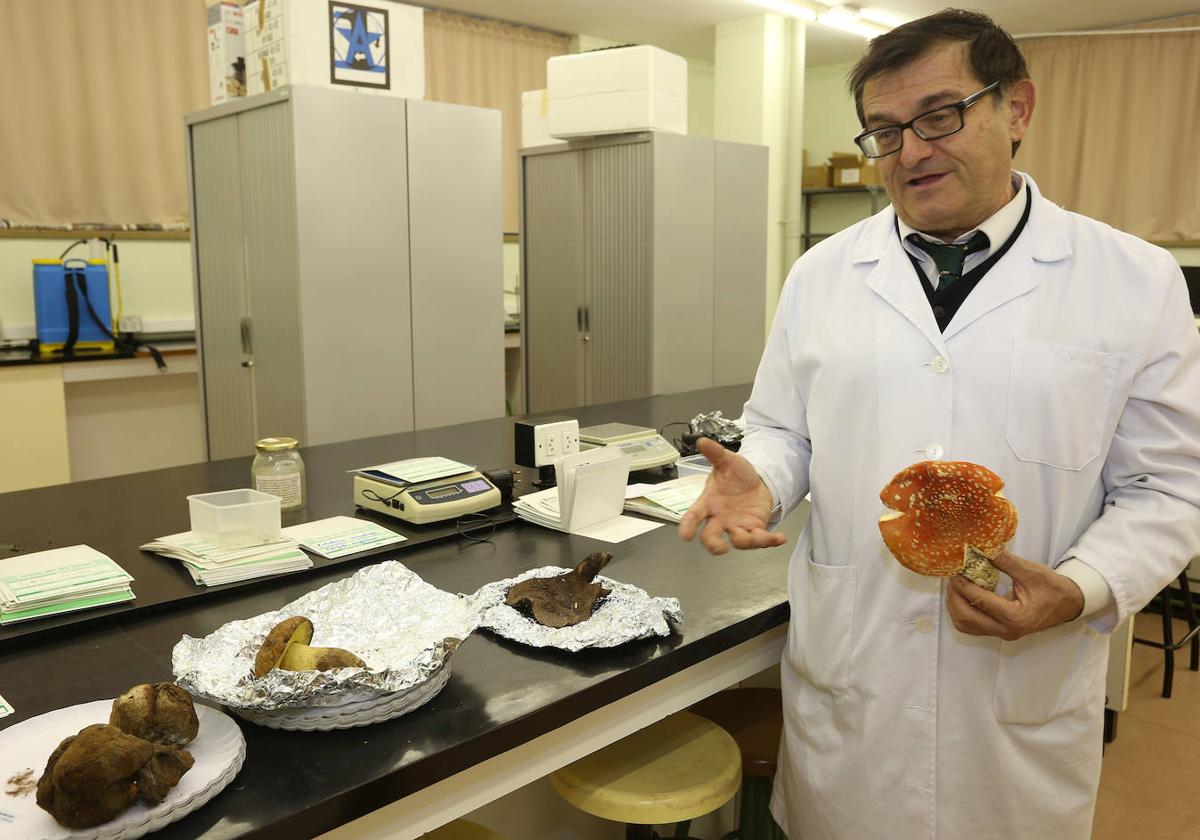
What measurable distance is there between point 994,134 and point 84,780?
128 cm

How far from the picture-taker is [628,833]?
1.66 m

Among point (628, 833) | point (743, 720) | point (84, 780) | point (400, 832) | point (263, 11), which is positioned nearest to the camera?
point (84, 780)

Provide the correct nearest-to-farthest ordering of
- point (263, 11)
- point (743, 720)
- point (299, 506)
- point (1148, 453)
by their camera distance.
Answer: point (1148, 453) → point (743, 720) → point (299, 506) → point (263, 11)

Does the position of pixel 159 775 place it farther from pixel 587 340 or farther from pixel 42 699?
pixel 587 340

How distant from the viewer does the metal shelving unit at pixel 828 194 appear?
731cm

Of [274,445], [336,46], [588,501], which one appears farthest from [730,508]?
[336,46]

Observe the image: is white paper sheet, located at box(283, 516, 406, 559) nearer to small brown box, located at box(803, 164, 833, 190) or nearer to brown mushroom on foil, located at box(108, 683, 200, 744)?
brown mushroom on foil, located at box(108, 683, 200, 744)

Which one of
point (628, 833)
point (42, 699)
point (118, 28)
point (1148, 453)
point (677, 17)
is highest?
point (677, 17)

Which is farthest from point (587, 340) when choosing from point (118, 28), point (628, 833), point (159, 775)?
point (159, 775)

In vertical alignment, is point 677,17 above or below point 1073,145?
above

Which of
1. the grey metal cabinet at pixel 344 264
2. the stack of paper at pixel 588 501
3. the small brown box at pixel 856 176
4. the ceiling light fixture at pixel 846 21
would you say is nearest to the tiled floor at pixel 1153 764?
the stack of paper at pixel 588 501

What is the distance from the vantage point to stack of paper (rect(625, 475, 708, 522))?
192 cm

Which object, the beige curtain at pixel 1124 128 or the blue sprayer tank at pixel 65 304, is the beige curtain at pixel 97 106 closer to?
the blue sprayer tank at pixel 65 304

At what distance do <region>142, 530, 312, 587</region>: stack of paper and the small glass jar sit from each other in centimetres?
27
